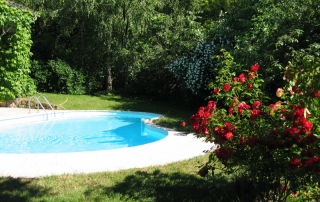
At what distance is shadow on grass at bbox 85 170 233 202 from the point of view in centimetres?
Result: 446

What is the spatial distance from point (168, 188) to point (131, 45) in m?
14.9

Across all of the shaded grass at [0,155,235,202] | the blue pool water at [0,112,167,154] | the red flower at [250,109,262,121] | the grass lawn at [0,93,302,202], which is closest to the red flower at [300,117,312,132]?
the red flower at [250,109,262,121]

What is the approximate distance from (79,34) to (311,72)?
18126 mm

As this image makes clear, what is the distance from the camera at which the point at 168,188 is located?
15.8 ft

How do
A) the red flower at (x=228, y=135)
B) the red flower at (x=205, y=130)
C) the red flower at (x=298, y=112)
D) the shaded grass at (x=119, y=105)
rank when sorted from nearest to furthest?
the red flower at (x=298, y=112), the red flower at (x=228, y=135), the red flower at (x=205, y=130), the shaded grass at (x=119, y=105)

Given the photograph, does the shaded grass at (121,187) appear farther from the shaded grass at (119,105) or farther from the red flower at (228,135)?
the shaded grass at (119,105)

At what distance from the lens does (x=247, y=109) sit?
12.5 ft

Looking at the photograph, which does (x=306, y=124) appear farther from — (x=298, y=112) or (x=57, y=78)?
(x=57, y=78)

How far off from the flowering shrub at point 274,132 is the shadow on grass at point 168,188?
26.8 inches

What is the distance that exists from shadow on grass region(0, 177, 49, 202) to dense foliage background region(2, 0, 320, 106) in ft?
27.5

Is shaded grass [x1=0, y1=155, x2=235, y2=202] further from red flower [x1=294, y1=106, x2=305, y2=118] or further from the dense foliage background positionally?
the dense foliage background

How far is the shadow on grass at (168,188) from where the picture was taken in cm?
446

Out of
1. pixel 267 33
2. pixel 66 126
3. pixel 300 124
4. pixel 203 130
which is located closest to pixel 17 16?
pixel 66 126

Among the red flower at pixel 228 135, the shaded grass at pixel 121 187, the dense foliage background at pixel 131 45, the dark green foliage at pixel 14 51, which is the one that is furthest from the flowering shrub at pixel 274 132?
the dark green foliage at pixel 14 51
